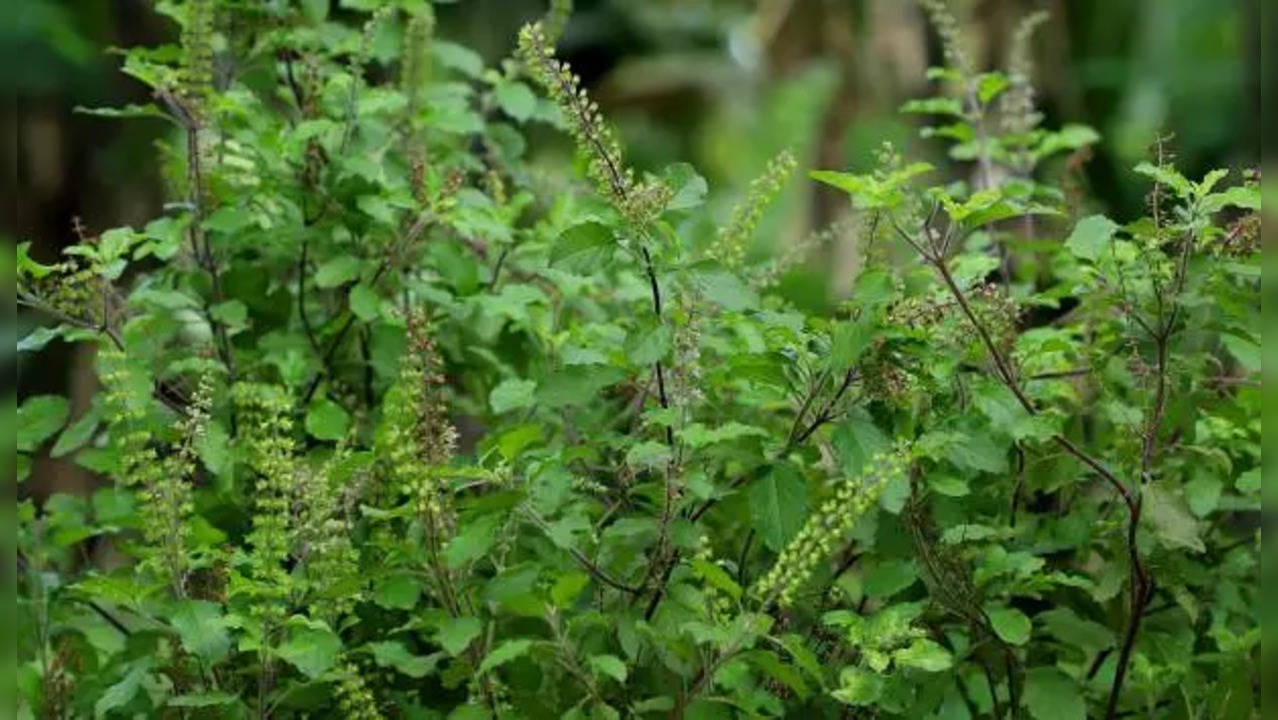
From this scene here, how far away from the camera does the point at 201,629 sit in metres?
2.07

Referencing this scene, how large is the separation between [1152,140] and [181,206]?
1215mm

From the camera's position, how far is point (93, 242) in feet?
8.13

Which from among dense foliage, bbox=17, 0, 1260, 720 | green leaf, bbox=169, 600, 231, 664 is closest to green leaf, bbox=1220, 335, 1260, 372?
dense foliage, bbox=17, 0, 1260, 720

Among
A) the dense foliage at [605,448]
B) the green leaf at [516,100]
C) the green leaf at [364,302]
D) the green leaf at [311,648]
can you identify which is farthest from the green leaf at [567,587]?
the green leaf at [516,100]

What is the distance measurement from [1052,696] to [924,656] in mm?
279

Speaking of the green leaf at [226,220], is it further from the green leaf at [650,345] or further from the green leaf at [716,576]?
the green leaf at [716,576]

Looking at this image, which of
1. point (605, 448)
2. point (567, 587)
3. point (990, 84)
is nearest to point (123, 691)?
point (567, 587)

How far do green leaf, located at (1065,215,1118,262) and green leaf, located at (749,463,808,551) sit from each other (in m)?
0.39

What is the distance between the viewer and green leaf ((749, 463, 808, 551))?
2.07 meters

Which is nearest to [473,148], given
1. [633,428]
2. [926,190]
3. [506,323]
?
[506,323]

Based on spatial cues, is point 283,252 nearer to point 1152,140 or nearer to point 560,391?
point 560,391

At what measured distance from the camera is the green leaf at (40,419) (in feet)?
8.02

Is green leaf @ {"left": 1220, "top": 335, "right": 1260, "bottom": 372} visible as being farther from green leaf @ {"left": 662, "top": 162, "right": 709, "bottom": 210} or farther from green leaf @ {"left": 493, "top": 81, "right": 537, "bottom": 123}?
green leaf @ {"left": 493, "top": 81, "right": 537, "bottom": 123}

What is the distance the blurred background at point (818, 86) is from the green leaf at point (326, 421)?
3.32 metres
